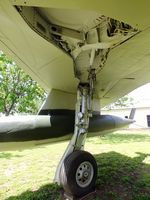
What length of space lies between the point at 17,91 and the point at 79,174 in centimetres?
1349

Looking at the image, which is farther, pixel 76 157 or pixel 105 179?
pixel 105 179

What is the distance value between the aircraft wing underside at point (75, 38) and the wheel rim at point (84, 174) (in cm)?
148

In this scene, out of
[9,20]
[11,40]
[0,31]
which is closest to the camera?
[9,20]

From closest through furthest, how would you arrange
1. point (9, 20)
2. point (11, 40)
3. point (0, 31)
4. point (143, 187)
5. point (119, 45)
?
point (9, 20) → point (0, 31) → point (11, 40) → point (119, 45) → point (143, 187)

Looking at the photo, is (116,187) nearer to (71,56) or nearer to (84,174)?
(84,174)

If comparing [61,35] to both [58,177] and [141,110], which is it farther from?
[141,110]

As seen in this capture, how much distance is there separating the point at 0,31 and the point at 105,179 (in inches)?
119

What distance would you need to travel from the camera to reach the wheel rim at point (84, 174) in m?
3.40

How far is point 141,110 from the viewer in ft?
93.0

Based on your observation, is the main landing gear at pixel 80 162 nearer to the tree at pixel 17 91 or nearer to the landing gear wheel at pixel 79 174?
the landing gear wheel at pixel 79 174

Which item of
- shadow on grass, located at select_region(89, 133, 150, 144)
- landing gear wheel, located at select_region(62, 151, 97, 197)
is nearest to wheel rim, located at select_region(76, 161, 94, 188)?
landing gear wheel, located at select_region(62, 151, 97, 197)

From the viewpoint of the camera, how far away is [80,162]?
135 inches

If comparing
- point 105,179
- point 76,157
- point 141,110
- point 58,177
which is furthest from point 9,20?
point 141,110

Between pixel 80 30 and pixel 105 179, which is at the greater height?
pixel 80 30
